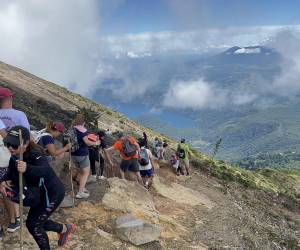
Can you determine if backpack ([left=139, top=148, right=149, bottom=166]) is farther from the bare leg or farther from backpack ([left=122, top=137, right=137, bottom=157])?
the bare leg

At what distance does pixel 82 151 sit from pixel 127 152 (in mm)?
4223

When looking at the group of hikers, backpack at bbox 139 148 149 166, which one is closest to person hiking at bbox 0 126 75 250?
the group of hikers

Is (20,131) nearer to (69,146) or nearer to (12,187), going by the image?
(12,187)

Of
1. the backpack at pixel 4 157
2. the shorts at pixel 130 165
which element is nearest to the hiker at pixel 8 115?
the backpack at pixel 4 157

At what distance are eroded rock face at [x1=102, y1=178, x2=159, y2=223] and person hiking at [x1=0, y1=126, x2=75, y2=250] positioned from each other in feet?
19.3

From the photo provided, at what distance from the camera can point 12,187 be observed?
993 centimetres

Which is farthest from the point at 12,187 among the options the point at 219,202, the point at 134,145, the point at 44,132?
the point at 219,202

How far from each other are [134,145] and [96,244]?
22.1ft

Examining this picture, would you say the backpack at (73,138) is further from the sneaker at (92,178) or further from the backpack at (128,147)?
the backpack at (128,147)

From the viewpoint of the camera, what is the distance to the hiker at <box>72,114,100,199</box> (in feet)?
49.3

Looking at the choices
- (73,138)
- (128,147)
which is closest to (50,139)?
(73,138)

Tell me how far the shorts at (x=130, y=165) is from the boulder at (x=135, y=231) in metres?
4.85

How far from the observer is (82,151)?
606 inches

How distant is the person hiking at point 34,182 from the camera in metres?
9.28
